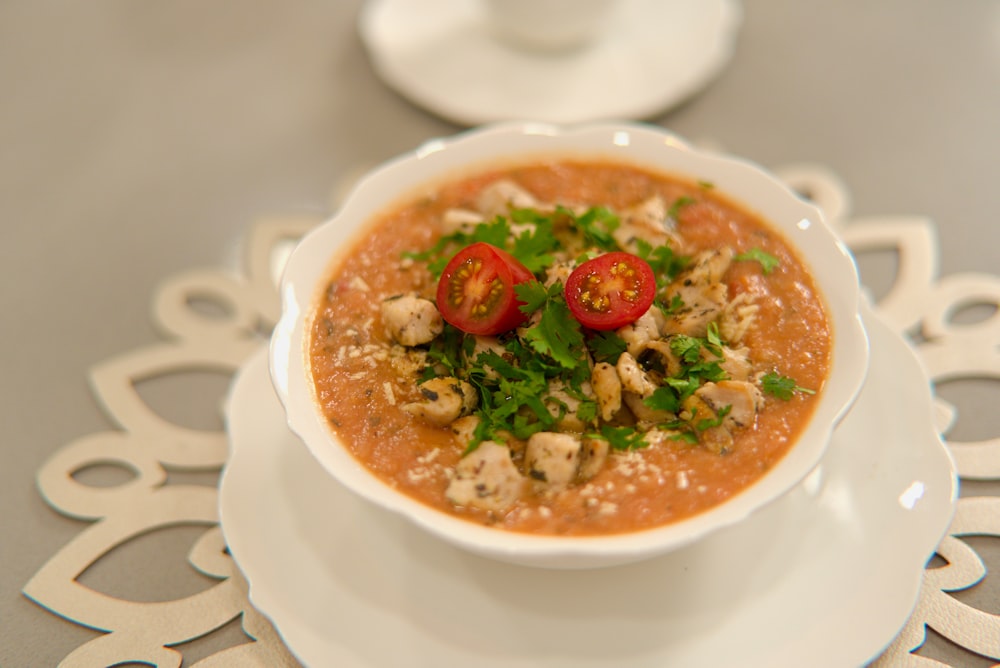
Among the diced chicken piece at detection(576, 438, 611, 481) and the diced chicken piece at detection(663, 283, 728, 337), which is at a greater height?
the diced chicken piece at detection(663, 283, 728, 337)

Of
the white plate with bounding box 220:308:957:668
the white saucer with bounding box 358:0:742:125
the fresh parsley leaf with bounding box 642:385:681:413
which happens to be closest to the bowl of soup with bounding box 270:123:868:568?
the fresh parsley leaf with bounding box 642:385:681:413

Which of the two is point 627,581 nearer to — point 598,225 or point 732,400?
point 732,400

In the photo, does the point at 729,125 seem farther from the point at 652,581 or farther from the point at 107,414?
the point at 107,414

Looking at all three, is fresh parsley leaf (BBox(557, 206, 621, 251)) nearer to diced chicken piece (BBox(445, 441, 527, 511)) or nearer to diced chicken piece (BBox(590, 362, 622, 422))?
diced chicken piece (BBox(590, 362, 622, 422))

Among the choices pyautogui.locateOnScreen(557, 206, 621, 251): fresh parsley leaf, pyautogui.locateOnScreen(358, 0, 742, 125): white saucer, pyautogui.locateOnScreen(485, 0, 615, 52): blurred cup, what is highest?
pyautogui.locateOnScreen(485, 0, 615, 52): blurred cup

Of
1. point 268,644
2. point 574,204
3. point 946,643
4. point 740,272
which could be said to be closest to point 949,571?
point 946,643

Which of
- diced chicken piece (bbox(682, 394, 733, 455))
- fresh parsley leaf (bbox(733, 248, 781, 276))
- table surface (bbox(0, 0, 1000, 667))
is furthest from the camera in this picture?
table surface (bbox(0, 0, 1000, 667))

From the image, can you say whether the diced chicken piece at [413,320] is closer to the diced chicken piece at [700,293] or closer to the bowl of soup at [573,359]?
the bowl of soup at [573,359]
